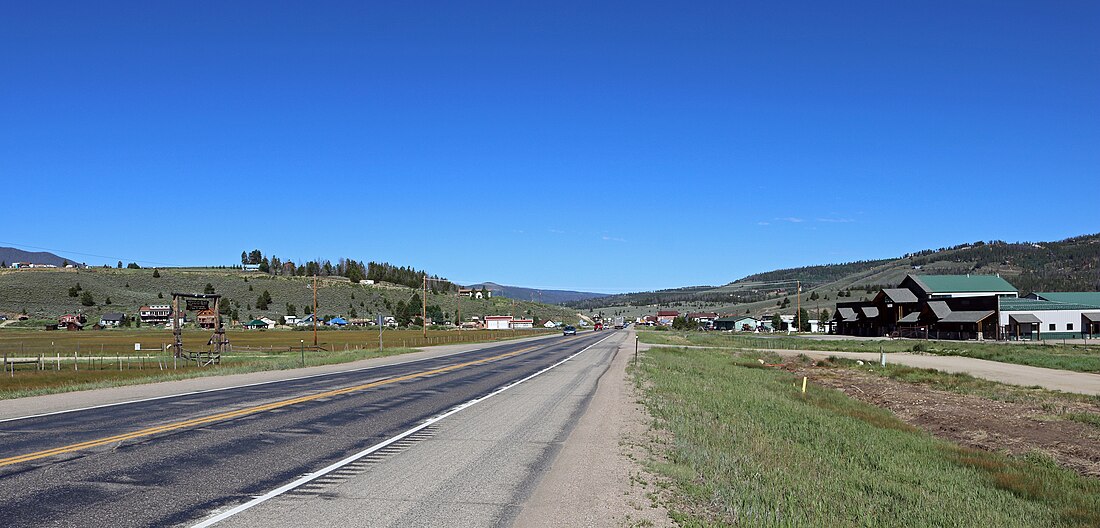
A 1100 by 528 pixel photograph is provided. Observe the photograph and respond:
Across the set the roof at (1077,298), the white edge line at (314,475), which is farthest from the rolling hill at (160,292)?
the white edge line at (314,475)

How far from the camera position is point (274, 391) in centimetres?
2189

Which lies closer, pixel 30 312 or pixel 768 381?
pixel 768 381

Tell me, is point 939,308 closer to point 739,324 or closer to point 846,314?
point 846,314

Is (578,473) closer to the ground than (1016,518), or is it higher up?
higher up

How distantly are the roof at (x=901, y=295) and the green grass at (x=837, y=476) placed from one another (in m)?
94.7

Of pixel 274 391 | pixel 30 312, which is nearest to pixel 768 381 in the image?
pixel 274 391

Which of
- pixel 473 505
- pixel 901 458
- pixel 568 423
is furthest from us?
pixel 568 423

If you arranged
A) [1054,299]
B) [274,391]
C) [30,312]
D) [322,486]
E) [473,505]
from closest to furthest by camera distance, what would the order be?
[473,505], [322,486], [274,391], [1054,299], [30,312]

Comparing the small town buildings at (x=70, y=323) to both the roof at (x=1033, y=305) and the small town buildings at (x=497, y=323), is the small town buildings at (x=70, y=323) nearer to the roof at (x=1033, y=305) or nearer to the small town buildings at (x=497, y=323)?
the small town buildings at (x=497, y=323)

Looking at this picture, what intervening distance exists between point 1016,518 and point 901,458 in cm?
423

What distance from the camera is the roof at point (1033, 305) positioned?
9369 cm

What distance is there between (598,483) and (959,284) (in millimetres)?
118036

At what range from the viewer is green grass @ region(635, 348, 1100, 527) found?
9.06m

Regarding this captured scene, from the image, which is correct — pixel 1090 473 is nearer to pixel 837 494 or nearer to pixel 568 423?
pixel 837 494
